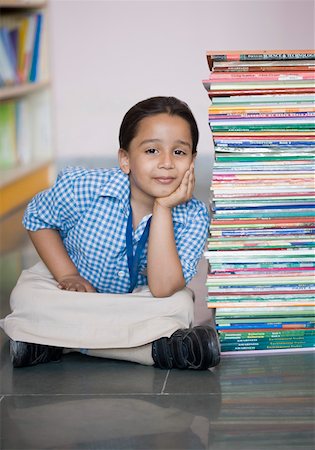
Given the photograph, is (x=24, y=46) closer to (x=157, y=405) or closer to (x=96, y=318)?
(x=96, y=318)

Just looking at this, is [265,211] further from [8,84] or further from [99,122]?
[99,122]

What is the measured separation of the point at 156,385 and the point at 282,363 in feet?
0.86

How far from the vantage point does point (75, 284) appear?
6.10 feet

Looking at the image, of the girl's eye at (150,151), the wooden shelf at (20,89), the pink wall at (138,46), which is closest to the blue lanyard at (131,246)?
the girl's eye at (150,151)

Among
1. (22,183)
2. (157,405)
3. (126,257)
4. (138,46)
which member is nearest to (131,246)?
(126,257)

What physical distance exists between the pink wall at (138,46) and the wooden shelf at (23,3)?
0.75 m

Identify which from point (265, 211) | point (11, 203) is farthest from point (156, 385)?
point (11, 203)

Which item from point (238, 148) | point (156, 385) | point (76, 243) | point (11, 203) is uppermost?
point (238, 148)

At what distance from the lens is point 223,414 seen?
4.78 feet

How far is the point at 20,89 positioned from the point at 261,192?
2.47 meters

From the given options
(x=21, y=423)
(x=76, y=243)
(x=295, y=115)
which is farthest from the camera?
(x=76, y=243)

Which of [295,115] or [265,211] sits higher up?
[295,115]

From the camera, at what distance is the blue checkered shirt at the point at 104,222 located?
1.86 m

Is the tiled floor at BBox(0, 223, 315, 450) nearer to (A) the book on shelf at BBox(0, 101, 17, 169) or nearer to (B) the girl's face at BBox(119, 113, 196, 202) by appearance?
(B) the girl's face at BBox(119, 113, 196, 202)
